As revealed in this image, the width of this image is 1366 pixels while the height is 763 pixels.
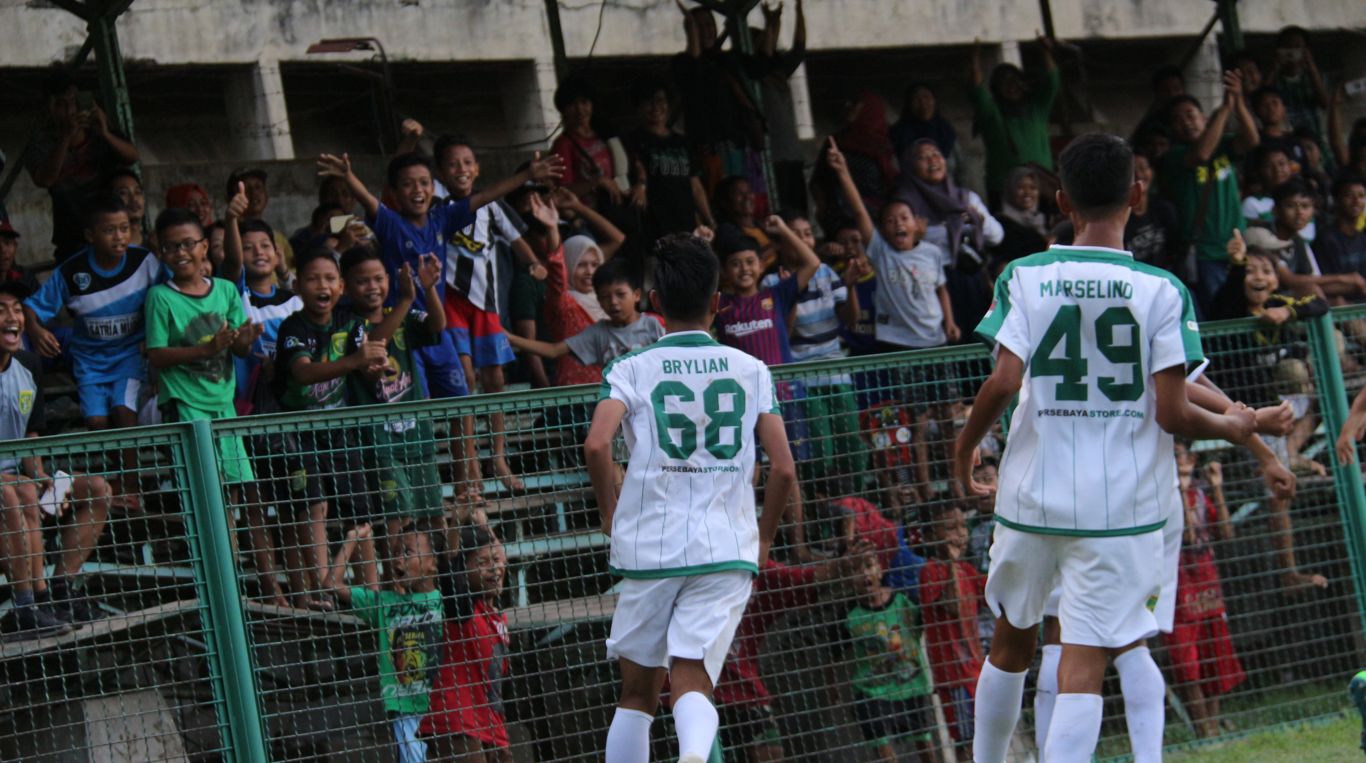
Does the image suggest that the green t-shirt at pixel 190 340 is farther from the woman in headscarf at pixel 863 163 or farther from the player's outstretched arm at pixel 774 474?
the woman in headscarf at pixel 863 163

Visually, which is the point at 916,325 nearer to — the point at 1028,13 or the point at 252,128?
the point at 252,128

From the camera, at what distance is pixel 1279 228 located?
10531mm

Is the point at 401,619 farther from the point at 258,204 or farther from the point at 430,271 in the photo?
the point at 258,204

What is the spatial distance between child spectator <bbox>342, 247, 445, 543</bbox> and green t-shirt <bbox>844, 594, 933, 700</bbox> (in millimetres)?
1793

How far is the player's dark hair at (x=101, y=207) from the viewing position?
24.6ft

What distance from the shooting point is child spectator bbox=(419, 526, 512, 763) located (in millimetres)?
5852

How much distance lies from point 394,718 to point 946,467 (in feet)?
8.38

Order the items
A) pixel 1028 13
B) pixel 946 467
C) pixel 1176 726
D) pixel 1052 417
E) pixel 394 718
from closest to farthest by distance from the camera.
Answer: pixel 1052 417
pixel 394 718
pixel 946 467
pixel 1176 726
pixel 1028 13

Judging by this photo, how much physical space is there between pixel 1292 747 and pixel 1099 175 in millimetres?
3574

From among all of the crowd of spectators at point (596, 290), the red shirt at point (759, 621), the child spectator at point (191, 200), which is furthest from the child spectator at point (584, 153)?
the red shirt at point (759, 621)

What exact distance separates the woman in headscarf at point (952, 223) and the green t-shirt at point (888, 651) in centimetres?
343

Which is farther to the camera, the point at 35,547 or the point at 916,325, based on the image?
the point at 916,325

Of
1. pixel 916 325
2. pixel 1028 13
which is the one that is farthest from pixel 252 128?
pixel 1028 13

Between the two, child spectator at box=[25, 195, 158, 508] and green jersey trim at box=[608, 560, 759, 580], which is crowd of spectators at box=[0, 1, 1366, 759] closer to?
child spectator at box=[25, 195, 158, 508]
